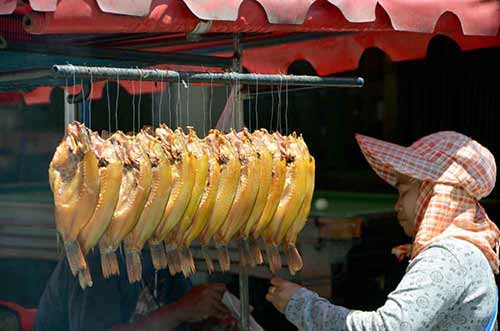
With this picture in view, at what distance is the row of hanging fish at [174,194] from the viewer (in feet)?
8.22

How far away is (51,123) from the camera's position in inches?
326

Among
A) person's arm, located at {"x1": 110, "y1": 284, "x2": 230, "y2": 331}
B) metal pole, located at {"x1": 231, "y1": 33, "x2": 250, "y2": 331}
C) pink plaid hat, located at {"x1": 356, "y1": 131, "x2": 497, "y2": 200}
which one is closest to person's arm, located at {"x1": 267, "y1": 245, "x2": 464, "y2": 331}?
pink plaid hat, located at {"x1": 356, "y1": 131, "x2": 497, "y2": 200}

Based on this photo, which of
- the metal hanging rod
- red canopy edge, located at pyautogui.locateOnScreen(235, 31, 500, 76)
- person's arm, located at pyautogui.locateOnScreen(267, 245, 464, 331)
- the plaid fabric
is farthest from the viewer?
red canopy edge, located at pyautogui.locateOnScreen(235, 31, 500, 76)

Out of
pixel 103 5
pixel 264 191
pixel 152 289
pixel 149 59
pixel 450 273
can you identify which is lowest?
pixel 152 289

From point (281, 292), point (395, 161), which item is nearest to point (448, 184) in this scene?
point (395, 161)

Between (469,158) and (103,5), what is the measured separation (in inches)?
49.0

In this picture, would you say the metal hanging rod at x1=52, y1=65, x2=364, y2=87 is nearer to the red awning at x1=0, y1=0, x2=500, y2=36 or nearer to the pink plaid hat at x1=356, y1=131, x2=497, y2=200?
the red awning at x1=0, y1=0, x2=500, y2=36

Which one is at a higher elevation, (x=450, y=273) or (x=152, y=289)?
(x=450, y=273)

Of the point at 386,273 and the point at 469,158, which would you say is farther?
the point at 386,273

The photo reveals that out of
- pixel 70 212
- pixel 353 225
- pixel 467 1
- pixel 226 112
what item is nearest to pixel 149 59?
pixel 226 112

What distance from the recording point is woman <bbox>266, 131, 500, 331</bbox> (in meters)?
2.72

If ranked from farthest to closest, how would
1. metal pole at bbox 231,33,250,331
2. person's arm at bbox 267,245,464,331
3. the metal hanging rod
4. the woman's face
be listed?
metal pole at bbox 231,33,250,331, the woman's face, person's arm at bbox 267,245,464,331, the metal hanging rod

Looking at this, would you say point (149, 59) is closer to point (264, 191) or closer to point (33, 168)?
point (264, 191)

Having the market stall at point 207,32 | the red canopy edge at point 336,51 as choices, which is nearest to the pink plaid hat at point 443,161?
the market stall at point 207,32
